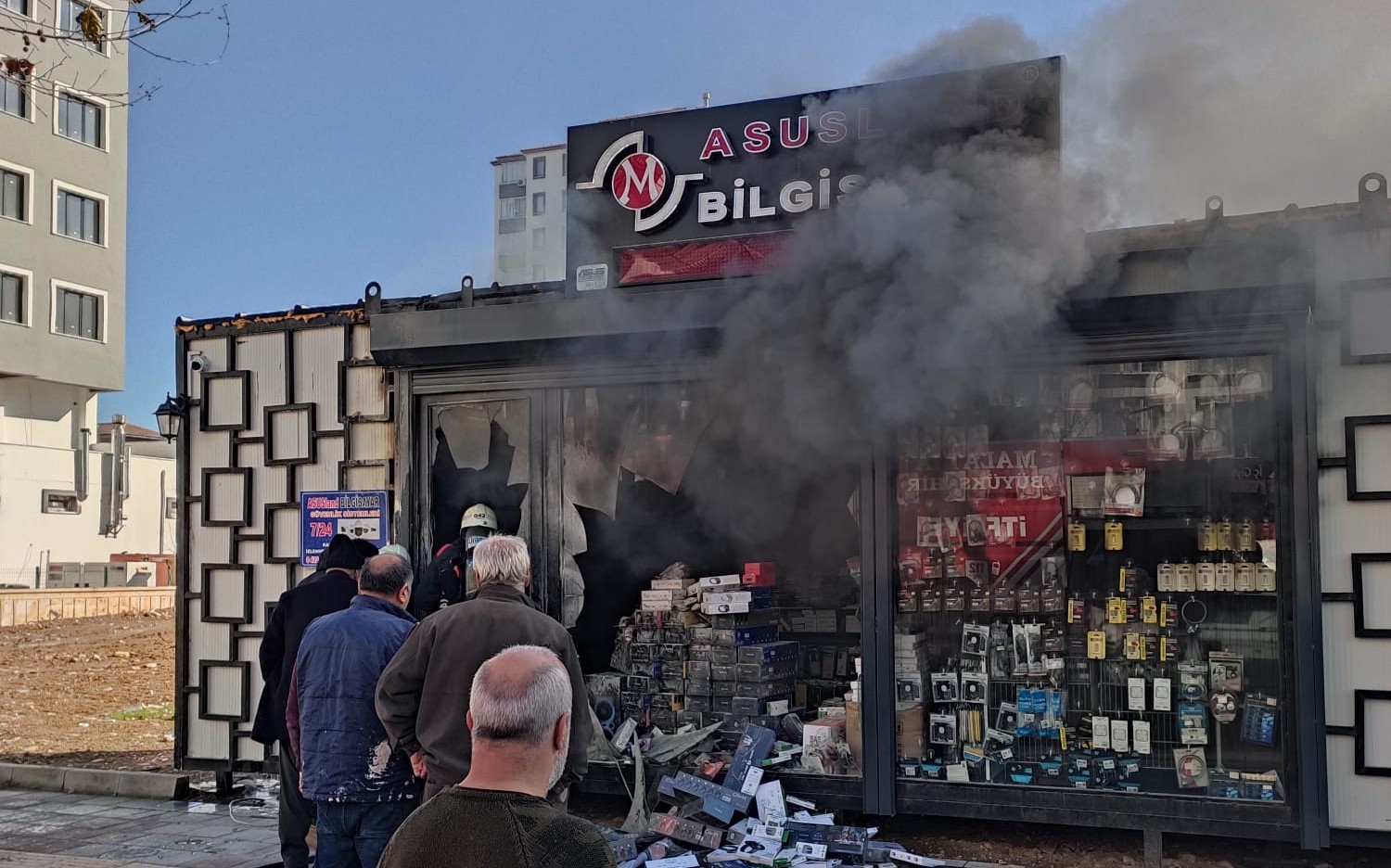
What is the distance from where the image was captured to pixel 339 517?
9.00m

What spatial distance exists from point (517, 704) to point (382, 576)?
3111 millimetres

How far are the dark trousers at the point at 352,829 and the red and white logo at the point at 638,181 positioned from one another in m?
4.68

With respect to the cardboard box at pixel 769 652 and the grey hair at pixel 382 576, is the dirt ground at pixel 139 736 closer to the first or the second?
the cardboard box at pixel 769 652

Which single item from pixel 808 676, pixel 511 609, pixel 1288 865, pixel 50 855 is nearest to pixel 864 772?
pixel 808 676

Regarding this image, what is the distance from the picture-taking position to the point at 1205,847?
21.9 ft

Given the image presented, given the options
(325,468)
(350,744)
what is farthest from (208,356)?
(350,744)

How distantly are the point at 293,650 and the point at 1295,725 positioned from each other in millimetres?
5396

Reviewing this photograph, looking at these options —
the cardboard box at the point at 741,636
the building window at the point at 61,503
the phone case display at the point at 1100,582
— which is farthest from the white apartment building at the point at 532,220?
the building window at the point at 61,503

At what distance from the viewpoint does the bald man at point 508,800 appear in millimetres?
2229

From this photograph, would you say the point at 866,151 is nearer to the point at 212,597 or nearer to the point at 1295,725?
the point at 1295,725

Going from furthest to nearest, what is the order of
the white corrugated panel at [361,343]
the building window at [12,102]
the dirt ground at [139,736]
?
the building window at [12,102]
the white corrugated panel at [361,343]
the dirt ground at [139,736]

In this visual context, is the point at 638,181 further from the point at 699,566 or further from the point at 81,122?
the point at 81,122

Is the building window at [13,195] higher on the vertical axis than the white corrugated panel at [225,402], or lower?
higher

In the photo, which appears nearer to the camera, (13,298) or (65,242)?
(13,298)
